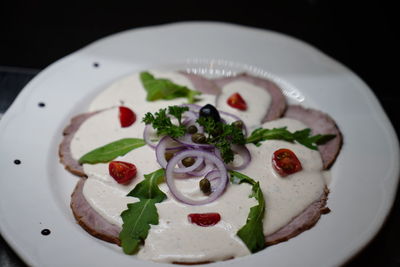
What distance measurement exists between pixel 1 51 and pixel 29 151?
1507 mm

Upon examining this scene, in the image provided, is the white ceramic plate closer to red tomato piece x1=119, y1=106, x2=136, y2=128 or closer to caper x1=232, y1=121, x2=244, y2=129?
red tomato piece x1=119, y1=106, x2=136, y2=128

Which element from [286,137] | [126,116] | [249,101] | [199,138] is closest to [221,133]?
[199,138]

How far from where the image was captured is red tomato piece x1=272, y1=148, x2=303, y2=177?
3.21 metres

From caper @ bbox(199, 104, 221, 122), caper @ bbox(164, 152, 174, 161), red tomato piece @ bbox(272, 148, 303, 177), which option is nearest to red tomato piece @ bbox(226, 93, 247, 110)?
caper @ bbox(199, 104, 221, 122)

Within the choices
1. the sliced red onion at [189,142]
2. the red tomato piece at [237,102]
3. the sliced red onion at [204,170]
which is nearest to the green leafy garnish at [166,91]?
the red tomato piece at [237,102]

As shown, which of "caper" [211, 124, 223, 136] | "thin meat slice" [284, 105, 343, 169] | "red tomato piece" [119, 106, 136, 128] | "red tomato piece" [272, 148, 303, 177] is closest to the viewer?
"red tomato piece" [272, 148, 303, 177]

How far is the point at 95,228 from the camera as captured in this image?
2.98 meters

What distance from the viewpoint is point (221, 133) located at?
336 centimetres

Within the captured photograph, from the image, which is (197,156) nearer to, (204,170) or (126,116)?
(204,170)

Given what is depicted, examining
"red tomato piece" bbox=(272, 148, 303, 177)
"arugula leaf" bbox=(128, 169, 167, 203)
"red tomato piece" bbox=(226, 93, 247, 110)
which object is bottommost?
"arugula leaf" bbox=(128, 169, 167, 203)

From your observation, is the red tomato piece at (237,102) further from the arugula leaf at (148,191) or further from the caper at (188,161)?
the arugula leaf at (148,191)

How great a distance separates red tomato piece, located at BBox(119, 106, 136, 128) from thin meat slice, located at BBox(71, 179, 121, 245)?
2.05ft

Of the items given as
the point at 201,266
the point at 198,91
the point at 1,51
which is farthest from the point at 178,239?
the point at 1,51

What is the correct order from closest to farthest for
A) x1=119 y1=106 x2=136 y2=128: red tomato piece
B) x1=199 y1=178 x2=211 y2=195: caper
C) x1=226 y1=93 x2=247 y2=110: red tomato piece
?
x1=199 y1=178 x2=211 y2=195: caper
x1=119 y1=106 x2=136 y2=128: red tomato piece
x1=226 y1=93 x2=247 y2=110: red tomato piece
